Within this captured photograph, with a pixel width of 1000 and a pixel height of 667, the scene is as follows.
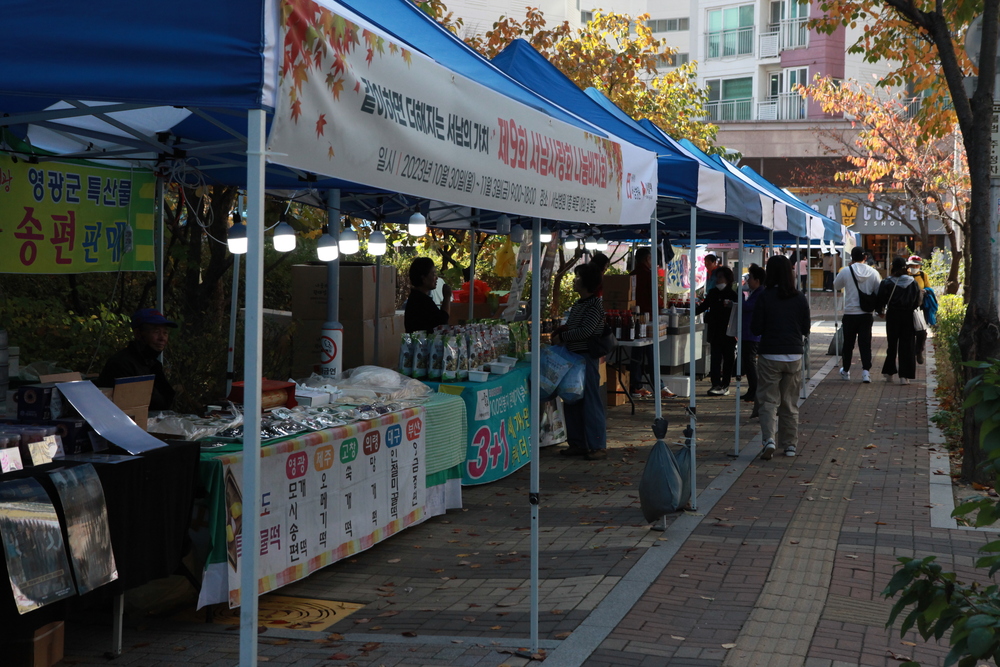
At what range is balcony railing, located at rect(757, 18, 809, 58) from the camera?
45.7 m

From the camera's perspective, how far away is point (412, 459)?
6859 millimetres

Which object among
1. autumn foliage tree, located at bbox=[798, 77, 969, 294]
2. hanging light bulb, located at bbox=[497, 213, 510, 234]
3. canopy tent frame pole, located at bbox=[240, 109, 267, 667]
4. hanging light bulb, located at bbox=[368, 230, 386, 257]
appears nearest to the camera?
canopy tent frame pole, located at bbox=[240, 109, 267, 667]

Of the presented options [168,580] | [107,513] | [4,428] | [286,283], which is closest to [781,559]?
[168,580]

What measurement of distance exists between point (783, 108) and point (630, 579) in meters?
44.3

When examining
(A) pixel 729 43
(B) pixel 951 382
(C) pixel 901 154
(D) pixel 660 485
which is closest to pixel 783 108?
(A) pixel 729 43

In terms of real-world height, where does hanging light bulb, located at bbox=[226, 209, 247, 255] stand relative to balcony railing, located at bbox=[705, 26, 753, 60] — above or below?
below

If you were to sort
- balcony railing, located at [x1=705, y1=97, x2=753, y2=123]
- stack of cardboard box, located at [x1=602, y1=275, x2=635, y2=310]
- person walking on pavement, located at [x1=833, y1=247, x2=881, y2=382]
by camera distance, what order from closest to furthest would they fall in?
stack of cardboard box, located at [x1=602, y1=275, x2=635, y2=310], person walking on pavement, located at [x1=833, y1=247, x2=881, y2=382], balcony railing, located at [x1=705, y1=97, x2=753, y2=123]

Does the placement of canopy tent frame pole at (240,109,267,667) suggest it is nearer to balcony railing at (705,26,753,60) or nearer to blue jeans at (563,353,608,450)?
blue jeans at (563,353,608,450)

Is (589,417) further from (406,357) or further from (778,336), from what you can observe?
(406,357)

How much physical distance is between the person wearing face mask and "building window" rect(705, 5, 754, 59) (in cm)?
3726

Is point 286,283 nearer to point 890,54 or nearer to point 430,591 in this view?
point 890,54

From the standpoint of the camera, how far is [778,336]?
9508 mm

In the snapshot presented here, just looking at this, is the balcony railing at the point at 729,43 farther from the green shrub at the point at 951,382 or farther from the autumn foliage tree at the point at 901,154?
the green shrub at the point at 951,382

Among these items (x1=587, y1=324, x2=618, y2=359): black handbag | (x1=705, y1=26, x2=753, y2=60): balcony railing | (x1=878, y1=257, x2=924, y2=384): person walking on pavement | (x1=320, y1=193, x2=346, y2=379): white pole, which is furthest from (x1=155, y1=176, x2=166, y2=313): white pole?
(x1=705, y1=26, x2=753, y2=60): balcony railing
